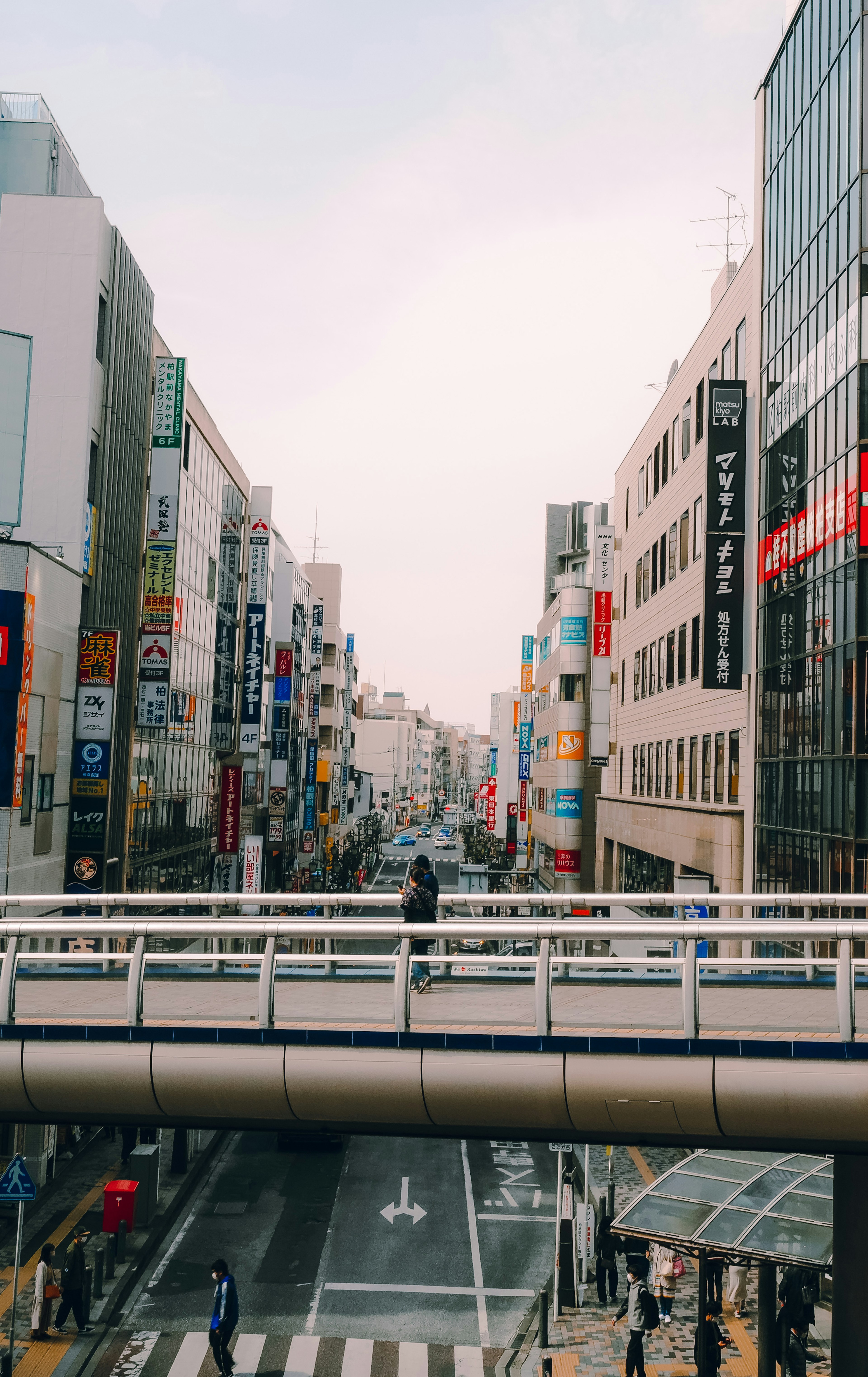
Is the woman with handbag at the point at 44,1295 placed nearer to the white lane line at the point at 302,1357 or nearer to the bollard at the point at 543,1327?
the white lane line at the point at 302,1357

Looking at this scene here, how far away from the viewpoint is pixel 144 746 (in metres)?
35.7

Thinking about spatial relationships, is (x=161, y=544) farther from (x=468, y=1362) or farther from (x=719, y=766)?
(x=468, y=1362)

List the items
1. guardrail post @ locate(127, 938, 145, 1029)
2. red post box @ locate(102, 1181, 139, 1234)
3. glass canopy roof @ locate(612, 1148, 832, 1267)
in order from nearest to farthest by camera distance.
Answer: guardrail post @ locate(127, 938, 145, 1029) → glass canopy roof @ locate(612, 1148, 832, 1267) → red post box @ locate(102, 1181, 139, 1234)

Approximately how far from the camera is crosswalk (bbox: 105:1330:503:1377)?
17.4 metres

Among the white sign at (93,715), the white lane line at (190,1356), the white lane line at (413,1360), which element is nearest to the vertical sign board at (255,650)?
the white sign at (93,715)

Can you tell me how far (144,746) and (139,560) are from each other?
5.83 m

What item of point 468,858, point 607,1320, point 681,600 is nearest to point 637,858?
point 681,600

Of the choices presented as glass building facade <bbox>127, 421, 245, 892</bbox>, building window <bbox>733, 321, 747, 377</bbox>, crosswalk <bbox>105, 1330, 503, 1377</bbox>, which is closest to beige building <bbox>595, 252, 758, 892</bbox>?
building window <bbox>733, 321, 747, 377</bbox>

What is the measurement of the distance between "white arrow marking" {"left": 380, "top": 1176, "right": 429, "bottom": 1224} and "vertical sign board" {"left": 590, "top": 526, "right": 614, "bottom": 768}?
92.1ft

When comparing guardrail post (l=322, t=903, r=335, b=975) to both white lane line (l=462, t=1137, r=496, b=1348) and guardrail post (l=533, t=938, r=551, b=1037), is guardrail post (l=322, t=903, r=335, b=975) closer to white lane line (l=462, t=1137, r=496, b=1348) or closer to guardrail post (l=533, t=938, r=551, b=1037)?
guardrail post (l=533, t=938, r=551, b=1037)

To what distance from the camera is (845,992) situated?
905 centimetres

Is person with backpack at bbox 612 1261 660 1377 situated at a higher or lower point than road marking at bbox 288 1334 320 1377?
higher

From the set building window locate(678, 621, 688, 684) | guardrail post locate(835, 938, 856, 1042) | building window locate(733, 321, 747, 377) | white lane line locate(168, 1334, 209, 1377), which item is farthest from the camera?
building window locate(678, 621, 688, 684)

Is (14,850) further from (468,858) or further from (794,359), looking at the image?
(468,858)
